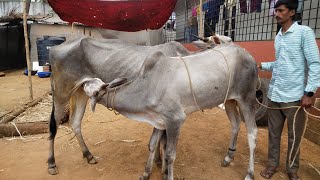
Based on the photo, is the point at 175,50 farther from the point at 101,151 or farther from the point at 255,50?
the point at 255,50

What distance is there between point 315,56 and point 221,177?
1.77 m

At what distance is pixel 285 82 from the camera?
301 centimetres

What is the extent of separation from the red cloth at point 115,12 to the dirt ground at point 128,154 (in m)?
1.96

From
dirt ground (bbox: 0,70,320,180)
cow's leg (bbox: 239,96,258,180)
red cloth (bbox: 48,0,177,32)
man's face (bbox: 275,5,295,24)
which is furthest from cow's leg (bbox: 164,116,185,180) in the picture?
red cloth (bbox: 48,0,177,32)

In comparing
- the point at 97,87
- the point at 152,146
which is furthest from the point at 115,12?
the point at 152,146

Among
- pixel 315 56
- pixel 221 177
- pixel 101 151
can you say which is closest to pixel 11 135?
pixel 101 151

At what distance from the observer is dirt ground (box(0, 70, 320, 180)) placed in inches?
136

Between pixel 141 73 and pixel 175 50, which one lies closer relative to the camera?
pixel 141 73

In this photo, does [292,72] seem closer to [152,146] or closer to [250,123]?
[250,123]

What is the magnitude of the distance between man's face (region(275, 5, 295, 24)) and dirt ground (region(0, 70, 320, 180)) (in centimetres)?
191

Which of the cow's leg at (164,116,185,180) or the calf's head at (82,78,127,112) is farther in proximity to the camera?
the cow's leg at (164,116,185,180)

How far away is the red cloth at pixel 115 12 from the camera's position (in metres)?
4.69

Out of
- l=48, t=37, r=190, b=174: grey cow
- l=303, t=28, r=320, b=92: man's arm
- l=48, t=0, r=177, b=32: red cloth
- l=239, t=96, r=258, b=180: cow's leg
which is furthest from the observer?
l=48, t=0, r=177, b=32: red cloth

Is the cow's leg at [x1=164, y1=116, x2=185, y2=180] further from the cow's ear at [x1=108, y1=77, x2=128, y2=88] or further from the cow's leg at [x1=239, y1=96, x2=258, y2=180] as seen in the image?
the cow's leg at [x1=239, y1=96, x2=258, y2=180]
